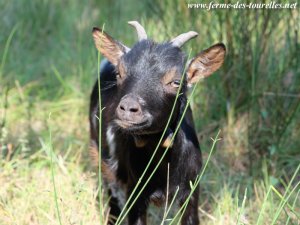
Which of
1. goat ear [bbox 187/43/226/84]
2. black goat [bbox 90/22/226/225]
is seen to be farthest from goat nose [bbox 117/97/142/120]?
goat ear [bbox 187/43/226/84]

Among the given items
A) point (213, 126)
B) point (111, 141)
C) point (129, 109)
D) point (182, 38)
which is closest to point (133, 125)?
point (129, 109)

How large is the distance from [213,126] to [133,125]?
2.25 meters

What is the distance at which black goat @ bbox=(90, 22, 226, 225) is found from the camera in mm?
3848

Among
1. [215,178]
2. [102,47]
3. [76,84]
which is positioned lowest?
[215,178]

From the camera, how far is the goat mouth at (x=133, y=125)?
375 centimetres

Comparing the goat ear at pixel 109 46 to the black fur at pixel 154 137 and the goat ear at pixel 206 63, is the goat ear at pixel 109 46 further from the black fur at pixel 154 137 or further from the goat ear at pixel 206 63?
the goat ear at pixel 206 63

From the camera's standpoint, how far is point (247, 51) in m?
5.64

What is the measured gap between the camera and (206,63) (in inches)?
164

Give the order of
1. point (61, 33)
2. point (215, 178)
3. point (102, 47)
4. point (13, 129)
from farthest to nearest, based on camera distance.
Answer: point (61, 33)
point (13, 129)
point (215, 178)
point (102, 47)

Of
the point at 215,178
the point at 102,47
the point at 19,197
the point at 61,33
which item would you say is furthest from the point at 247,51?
the point at 61,33

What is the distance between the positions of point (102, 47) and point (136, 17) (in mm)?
3866

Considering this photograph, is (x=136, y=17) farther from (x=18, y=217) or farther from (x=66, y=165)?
(x=18, y=217)

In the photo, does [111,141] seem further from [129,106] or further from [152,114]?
[129,106]

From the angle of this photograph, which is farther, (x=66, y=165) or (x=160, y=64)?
(x=66, y=165)
